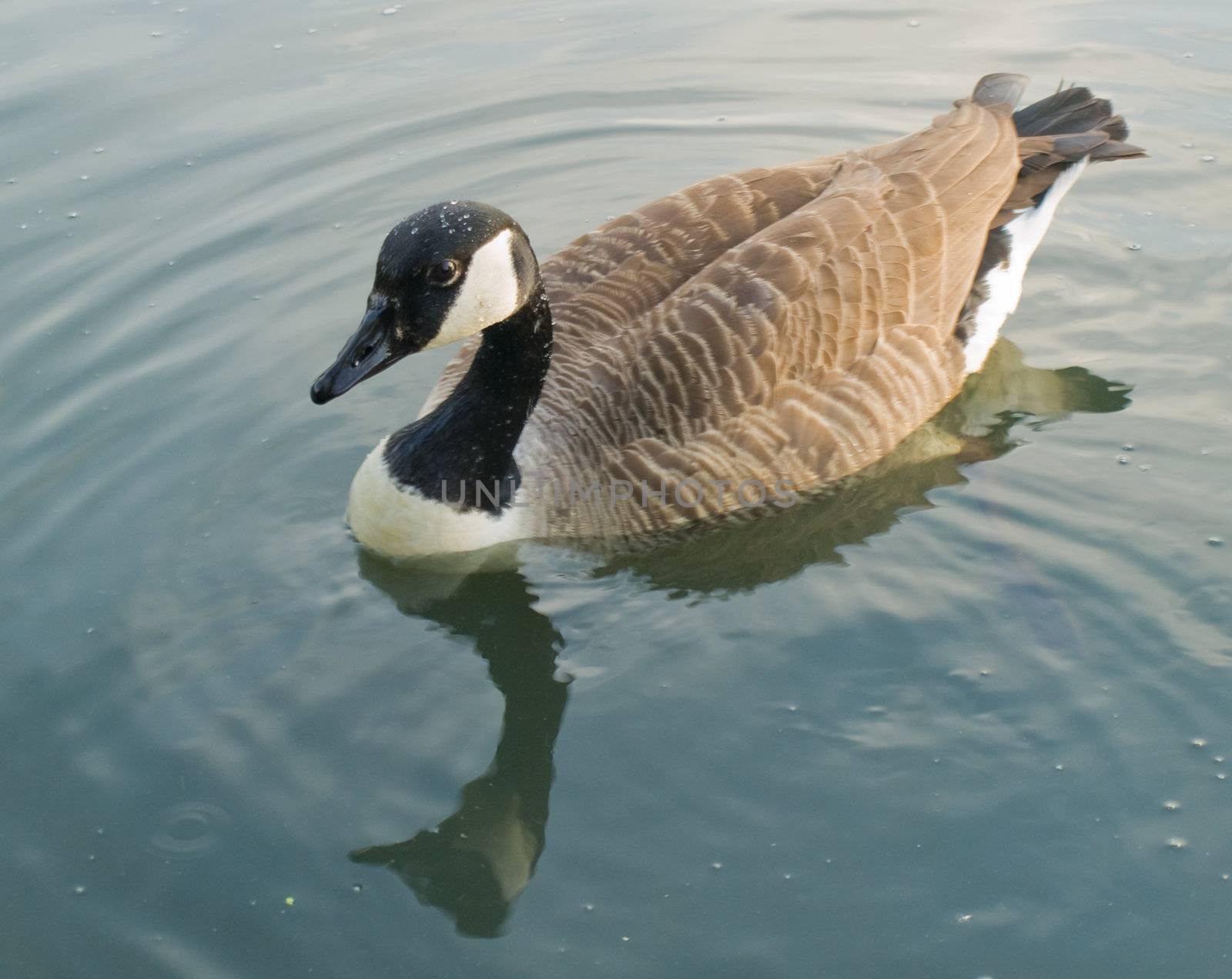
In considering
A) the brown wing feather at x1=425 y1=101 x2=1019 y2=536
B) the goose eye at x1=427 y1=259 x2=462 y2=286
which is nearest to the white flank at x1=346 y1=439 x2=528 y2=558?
the brown wing feather at x1=425 y1=101 x2=1019 y2=536

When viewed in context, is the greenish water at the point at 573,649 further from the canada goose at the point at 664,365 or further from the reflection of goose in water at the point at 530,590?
the canada goose at the point at 664,365

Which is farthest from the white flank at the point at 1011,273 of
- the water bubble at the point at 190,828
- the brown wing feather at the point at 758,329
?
the water bubble at the point at 190,828

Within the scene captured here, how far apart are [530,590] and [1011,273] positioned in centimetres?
337

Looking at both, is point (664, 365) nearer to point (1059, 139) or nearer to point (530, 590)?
point (530, 590)

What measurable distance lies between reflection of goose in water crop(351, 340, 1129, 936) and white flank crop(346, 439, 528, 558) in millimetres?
158

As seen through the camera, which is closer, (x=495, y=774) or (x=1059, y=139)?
(x=495, y=774)

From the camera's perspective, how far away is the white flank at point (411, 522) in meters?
6.34

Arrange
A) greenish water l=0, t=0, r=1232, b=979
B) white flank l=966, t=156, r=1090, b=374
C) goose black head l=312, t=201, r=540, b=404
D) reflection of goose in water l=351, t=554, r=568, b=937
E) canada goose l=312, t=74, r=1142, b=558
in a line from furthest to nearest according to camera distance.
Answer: white flank l=966, t=156, r=1090, b=374 < canada goose l=312, t=74, r=1142, b=558 < goose black head l=312, t=201, r=540, b=404 < reflection of goose in water l=351, t=554, r=568, b=937 < greenish water l=0, t=0, r=1232, b=979

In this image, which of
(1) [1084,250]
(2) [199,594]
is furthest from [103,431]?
(1) [1084,250]

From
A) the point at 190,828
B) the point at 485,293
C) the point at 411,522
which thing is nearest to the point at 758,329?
the point at 485,293

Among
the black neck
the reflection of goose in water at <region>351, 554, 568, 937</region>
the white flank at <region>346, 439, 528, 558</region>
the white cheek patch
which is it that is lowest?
the reflection of goose in water at <region>351, 554, 568, 937</region>

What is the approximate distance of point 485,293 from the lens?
5902 mm

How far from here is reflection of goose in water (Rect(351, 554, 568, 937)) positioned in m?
4.84

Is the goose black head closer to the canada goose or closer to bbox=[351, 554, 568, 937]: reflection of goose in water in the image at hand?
the canada goose
